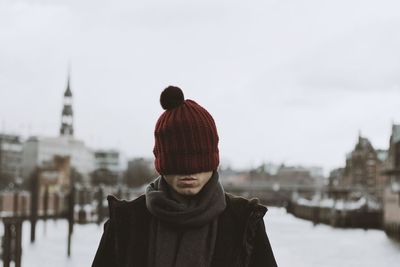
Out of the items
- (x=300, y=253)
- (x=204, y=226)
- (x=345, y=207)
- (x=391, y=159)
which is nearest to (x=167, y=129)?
(x=204, y=226)

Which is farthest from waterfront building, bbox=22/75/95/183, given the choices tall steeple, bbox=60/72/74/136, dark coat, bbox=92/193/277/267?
dark coat, bbox=92/193/277/267

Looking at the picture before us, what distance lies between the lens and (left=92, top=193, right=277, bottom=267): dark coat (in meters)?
3.54

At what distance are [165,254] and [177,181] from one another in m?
0.29

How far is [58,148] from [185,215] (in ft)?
592

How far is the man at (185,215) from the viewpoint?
11.5 ft

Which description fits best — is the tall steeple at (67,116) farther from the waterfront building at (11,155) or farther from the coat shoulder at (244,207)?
the coat shoulder at (244,207)

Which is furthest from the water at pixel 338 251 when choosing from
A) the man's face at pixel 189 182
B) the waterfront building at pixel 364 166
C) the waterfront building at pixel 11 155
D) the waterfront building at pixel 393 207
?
the waterfront building at pixel 11 155

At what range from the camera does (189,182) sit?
3549mm

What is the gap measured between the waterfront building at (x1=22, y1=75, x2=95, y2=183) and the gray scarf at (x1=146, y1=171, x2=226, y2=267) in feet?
535

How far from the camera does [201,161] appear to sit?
3.57m

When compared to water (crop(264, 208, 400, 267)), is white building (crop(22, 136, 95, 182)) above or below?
above

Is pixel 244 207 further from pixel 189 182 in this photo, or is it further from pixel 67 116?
pixel 67 116

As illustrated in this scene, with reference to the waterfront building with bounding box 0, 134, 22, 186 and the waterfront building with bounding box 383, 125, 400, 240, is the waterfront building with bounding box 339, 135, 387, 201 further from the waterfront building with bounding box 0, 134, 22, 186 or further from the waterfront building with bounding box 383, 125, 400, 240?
the waterfront building with bounding box 383, 125, 400, 240

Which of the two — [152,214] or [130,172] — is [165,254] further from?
[130,172]
